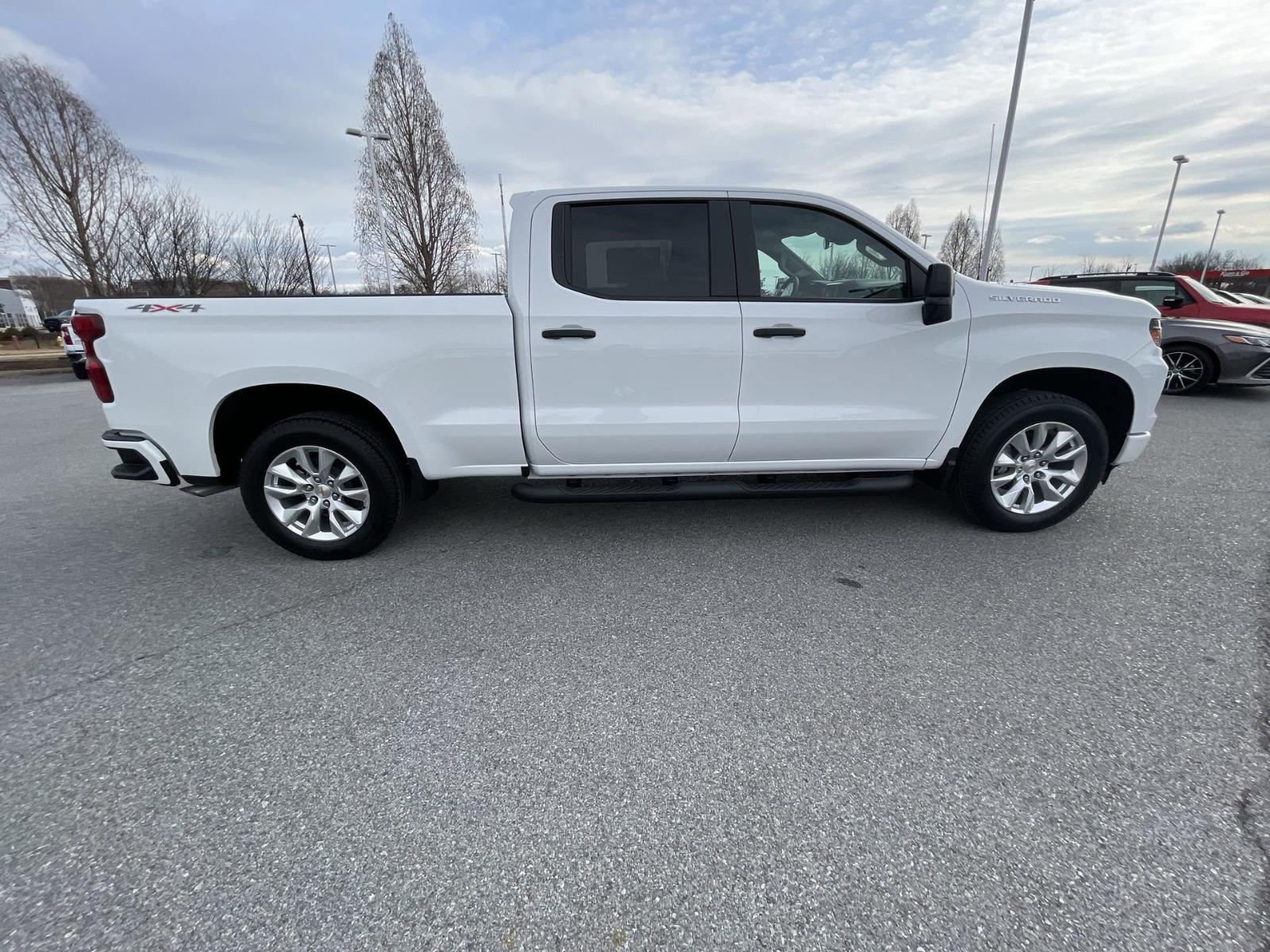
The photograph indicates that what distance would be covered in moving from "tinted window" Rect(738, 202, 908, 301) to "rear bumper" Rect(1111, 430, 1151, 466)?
1736mm

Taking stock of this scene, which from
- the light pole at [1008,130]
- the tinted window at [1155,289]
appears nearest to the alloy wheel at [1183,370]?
the tinted window at [1155,289]

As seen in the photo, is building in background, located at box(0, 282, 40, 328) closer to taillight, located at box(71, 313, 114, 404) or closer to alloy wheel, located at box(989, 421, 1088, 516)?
taillight, located at box(71, 313, 114, 404)

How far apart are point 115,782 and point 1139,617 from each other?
415cm

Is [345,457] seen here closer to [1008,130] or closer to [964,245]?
[1008,130]

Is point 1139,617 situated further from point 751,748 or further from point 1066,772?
point 751,748

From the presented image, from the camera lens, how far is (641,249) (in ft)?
11.2

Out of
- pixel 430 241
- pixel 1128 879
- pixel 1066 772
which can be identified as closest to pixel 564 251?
pixel 1066 772

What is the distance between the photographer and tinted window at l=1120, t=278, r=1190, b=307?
9453 millimetres

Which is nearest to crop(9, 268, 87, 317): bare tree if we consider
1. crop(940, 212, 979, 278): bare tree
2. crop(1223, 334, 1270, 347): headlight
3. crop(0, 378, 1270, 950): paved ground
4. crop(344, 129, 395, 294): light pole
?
crop(344, 129, 395, 294): light pole

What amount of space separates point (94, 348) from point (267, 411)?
817mm

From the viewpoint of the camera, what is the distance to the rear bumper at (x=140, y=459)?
10.9 feet

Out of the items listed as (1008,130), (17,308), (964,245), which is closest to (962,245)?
(964,245)

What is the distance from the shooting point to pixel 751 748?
212cm

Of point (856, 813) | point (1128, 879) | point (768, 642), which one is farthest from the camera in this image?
point (768, 642)
